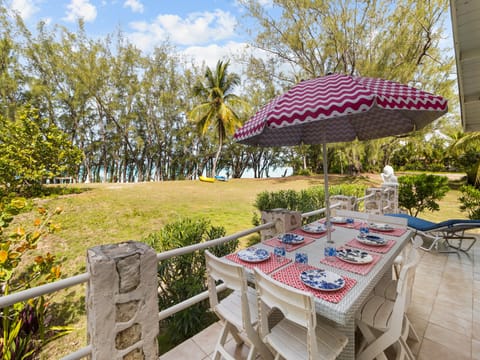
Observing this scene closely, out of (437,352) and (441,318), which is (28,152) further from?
(441,318)

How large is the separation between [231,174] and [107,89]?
15896 mm

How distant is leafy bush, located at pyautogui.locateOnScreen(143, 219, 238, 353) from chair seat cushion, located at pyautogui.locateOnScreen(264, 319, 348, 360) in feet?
4.61

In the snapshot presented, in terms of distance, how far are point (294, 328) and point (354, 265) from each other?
69cm

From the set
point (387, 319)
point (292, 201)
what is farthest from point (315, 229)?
point (292, 201)

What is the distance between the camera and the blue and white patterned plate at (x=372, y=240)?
2154mm

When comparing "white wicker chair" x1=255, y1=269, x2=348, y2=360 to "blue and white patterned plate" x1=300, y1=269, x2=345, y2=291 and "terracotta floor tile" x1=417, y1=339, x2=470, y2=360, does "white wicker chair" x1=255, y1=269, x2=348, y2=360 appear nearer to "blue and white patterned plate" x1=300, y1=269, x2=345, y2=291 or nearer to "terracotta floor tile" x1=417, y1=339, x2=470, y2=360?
"blue and white patterned plate" x1=300, y1=269, x2=345, y2=291

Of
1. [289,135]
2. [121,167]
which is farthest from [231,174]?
[289,135]

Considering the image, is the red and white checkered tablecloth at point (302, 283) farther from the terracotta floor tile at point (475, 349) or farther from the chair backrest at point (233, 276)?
the terracotta floor tile at point (475, 349)

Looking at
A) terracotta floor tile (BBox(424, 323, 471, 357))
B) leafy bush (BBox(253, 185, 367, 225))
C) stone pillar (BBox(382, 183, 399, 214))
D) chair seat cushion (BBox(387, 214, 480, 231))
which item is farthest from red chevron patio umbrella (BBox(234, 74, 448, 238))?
stone pillar (BBox(382, 183, 399, 214))

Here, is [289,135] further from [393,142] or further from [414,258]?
[393,142]

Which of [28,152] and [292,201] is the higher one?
[28,152]

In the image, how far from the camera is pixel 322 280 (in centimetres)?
153

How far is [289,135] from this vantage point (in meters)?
3.12

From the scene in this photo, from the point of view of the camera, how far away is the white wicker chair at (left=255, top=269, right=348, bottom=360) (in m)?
1.15
